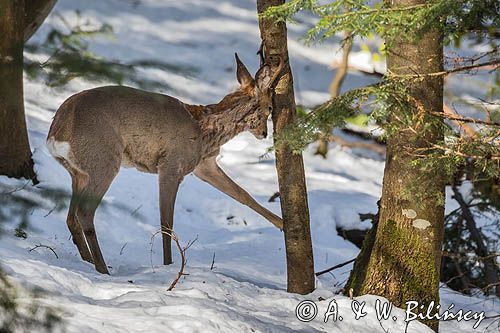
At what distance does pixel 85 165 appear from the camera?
6.64 m

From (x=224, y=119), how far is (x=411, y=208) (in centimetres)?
245

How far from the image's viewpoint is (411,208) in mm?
5777

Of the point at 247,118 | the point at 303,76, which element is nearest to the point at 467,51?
the point at 303,76

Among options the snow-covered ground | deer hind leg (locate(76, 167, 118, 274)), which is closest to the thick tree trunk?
the snow-covered ground

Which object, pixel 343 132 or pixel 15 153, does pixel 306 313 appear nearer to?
pixel 15 153

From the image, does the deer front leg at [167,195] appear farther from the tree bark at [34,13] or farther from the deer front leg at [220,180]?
the tree bark at [34,13]

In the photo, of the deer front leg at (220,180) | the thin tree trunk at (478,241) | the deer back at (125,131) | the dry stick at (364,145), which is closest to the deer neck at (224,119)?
the deer back at (125,131)

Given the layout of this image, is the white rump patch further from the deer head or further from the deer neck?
the deer head

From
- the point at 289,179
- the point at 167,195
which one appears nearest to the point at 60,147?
the point at 167,195

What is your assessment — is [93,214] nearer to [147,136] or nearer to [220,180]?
[147,136]

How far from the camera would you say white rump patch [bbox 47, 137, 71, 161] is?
6.59 metres

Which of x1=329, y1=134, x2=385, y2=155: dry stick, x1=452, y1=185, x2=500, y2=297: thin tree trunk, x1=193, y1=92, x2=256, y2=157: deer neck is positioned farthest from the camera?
x1=329, y1=134, x2=385, y2=155: dry stick

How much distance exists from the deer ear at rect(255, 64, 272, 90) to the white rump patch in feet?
5.36

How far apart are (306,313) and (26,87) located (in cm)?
797
